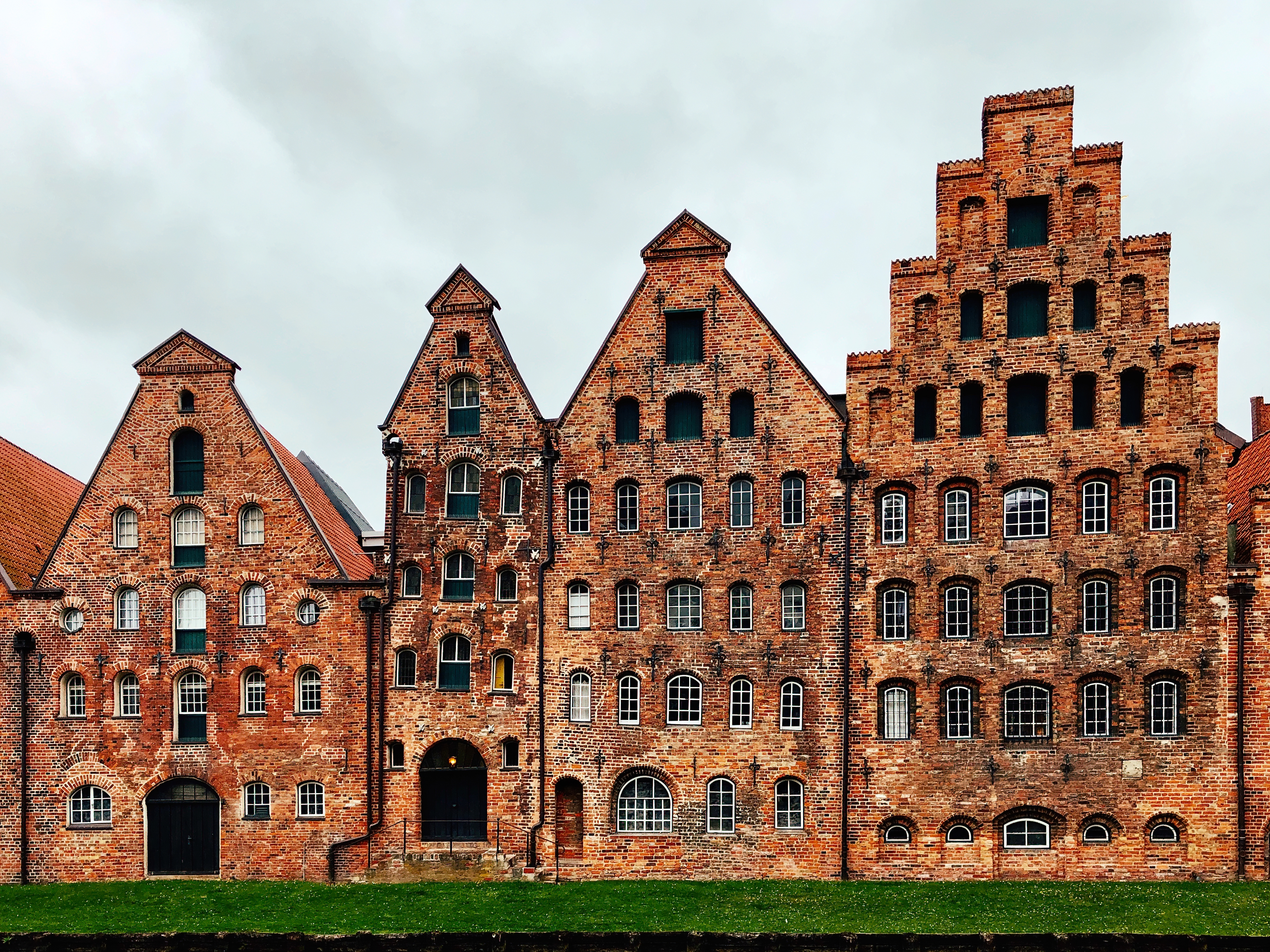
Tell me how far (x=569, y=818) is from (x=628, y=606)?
6.53 meters

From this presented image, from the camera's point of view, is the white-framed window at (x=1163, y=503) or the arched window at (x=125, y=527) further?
the arched window at (x=125, y=527)

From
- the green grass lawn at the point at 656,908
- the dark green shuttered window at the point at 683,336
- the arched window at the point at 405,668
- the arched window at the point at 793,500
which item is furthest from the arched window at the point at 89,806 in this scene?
the arched window at the point at 793,500

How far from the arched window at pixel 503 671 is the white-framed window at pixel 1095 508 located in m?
17.1

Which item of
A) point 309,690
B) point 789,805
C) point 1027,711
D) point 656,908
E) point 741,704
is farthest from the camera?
point 309,690

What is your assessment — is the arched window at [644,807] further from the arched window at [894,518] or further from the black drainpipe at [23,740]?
the black drainpipe at [23,740]

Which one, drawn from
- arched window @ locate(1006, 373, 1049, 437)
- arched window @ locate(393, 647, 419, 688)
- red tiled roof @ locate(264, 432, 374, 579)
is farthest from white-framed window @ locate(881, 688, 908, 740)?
red tiled roof @ locate(264, 432, 374, 579)

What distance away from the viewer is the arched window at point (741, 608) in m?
27.0

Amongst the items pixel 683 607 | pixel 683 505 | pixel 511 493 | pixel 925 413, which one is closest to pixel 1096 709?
pixel 925 413

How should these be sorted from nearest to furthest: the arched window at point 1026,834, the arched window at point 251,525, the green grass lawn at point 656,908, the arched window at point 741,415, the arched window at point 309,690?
the green grass lawn at point 656,908 < the arched window at point 1026,834 < the arched window at point 741,415 < the arched window at point 309,690 < the arched window at point 251,525

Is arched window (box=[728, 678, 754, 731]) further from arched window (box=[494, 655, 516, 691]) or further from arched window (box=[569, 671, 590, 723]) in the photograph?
arched window (box=[494, 655, 516, 691])

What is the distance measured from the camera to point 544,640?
2748 centimetres

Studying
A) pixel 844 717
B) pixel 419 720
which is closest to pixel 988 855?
pixel 844 717

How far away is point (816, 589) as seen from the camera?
87.3 ft

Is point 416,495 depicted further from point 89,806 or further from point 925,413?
point 925,413
